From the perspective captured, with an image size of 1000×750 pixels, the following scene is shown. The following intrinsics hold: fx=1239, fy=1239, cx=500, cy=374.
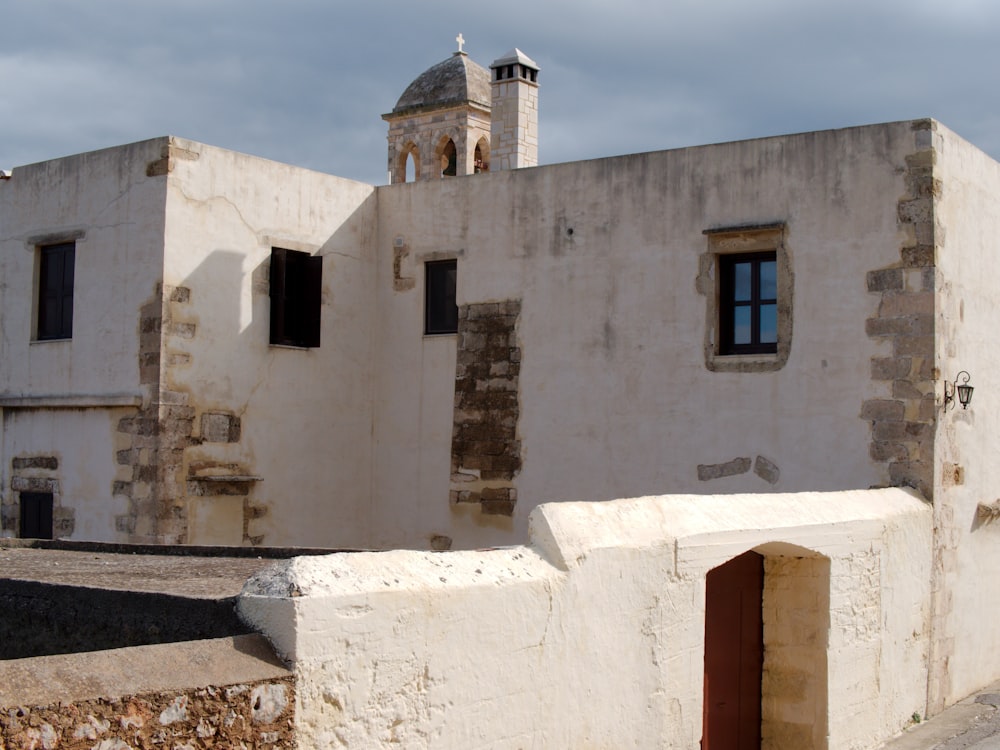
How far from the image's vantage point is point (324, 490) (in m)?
12.2

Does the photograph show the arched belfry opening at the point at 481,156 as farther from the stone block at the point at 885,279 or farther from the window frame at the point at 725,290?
the stone block at the point at 885,279

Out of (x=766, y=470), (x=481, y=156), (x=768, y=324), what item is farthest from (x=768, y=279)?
(x=481, y=156)

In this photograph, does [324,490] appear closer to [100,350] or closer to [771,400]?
[100,350]

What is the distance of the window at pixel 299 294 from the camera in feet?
38.8

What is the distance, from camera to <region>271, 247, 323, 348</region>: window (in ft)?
38.8

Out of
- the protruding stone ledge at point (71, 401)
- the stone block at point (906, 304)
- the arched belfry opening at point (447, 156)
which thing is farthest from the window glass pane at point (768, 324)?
the arched belfry opening at point (447, 156)

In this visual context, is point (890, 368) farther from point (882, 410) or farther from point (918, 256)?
point (918, 256)

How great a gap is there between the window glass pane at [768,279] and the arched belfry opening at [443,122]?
9.64 m

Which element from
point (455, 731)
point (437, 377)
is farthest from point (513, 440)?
point (455, 731)

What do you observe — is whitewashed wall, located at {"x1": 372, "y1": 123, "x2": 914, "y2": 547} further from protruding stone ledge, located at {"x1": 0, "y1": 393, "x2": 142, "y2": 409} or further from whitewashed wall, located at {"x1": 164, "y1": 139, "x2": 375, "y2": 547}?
protruding stone ledge, located at {"x1": 0, "y1": 393, "x2": 142, "y2": 409}

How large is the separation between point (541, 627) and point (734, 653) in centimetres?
271

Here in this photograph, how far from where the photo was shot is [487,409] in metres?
11.8

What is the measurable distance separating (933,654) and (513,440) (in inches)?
167

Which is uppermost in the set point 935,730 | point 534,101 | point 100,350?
point 534,101
